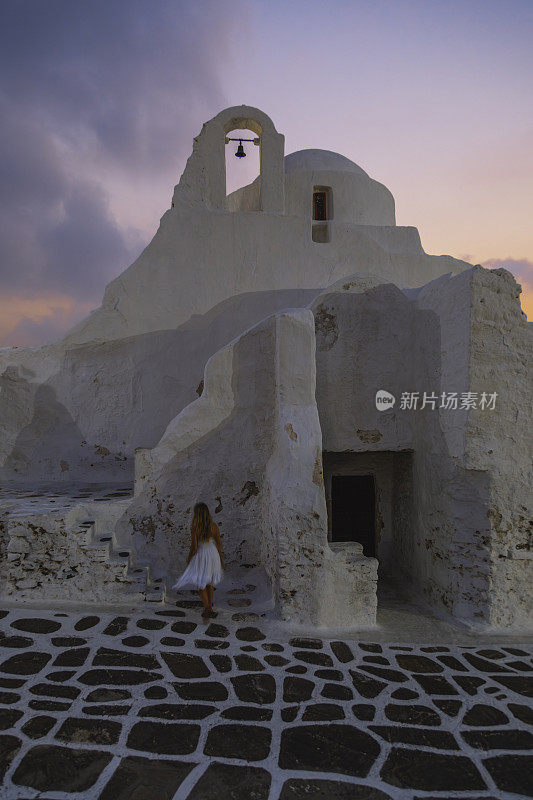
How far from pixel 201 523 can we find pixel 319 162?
9.72 meters

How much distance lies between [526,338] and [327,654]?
12.6 feet

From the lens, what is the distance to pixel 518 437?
5270 millimetres

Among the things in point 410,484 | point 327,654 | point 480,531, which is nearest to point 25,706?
point 327,654

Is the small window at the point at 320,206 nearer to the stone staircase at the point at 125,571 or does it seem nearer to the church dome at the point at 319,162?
the church dome at the point at 319,162

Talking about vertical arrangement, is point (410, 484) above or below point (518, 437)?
below

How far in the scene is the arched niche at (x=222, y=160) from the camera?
30.0 ft

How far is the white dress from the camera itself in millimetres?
5059

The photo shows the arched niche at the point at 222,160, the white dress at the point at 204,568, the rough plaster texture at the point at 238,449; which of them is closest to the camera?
the white dress at the point at 204,568

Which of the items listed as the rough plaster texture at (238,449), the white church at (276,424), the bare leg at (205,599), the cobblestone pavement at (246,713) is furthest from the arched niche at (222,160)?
the cobblestone pavement at (246,713)

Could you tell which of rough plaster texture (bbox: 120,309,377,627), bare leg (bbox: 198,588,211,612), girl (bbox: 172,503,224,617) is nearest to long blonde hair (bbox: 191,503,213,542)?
girl (bbox: 172,503,224,617)

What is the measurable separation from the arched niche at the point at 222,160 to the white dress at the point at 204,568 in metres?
6.59

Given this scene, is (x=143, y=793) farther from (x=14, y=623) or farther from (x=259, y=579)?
(x=259, y=579)

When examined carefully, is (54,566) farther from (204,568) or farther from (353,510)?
(353,510)

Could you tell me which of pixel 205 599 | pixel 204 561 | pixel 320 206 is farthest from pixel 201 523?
pixel 320 206
